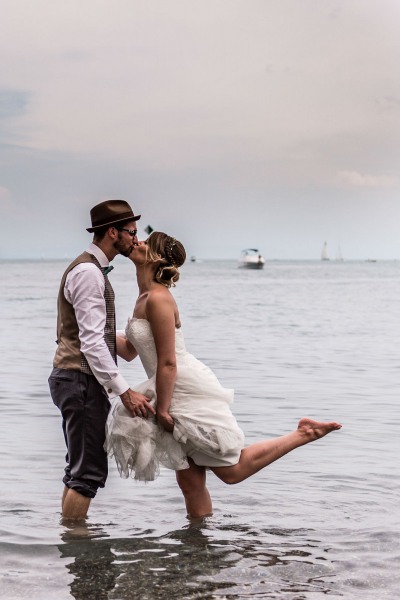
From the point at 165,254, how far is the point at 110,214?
Result: 0.41 metres

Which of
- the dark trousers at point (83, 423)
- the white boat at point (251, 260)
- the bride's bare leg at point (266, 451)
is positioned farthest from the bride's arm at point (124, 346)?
the white boat at point (251, 260)

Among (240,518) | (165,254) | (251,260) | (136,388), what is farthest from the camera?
(251,260)

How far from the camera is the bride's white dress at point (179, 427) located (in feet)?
19.7

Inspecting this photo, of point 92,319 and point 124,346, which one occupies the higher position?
point 92,319

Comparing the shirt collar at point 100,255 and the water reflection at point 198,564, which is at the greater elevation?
the shirt collar at point 100,255

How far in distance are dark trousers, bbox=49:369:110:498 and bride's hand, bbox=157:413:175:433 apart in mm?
351

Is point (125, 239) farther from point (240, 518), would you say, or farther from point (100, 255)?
point (240, 518)

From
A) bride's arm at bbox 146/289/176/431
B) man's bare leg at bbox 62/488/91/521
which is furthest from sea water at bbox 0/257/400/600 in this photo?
bride's arm at bbox 146/289/176/431

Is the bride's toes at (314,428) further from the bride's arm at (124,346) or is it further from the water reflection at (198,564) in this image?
the bride's arm at (124,346)

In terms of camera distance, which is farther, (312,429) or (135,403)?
(312,429)

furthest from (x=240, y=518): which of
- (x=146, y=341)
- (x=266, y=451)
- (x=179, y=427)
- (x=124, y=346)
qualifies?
(x=146, y=341)

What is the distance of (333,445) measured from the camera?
9914 millimetres

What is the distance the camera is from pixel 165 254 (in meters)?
5.91

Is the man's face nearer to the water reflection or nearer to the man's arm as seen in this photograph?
the man's arm
